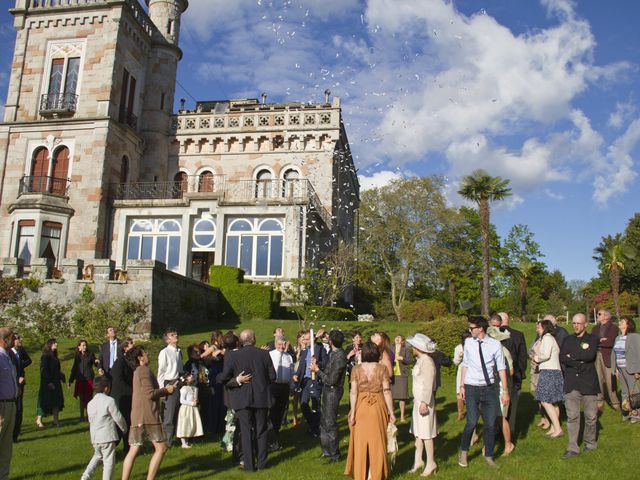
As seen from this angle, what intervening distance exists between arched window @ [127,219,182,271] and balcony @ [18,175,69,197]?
4.36 meters

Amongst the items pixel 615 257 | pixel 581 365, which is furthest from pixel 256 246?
pixel 615 257

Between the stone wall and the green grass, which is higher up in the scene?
Result: the stone wall

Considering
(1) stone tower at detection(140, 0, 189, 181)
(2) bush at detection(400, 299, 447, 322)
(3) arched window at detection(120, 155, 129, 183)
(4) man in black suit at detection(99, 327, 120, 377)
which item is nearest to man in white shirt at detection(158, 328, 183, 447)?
(4) man in black suit at detection(99, 327, 120, 377)

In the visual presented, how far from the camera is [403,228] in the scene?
147ft

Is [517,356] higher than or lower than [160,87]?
lower

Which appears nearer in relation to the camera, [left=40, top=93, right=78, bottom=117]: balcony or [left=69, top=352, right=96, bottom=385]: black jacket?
[left=69, top=352, right=96, bottom=385]: black jacket

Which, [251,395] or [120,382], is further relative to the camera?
[120,382]

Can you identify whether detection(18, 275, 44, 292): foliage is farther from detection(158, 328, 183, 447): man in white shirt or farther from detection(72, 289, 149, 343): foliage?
detection(158, 328, 183, 447): man in white shirt

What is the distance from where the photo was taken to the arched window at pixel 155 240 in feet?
102

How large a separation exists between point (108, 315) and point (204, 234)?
985cm

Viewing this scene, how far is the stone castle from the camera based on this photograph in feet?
99.0

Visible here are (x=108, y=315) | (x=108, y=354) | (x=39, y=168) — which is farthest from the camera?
(x=39, y=168)

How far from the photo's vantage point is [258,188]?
1361 inches

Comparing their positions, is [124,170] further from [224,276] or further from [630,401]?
[630,401]
